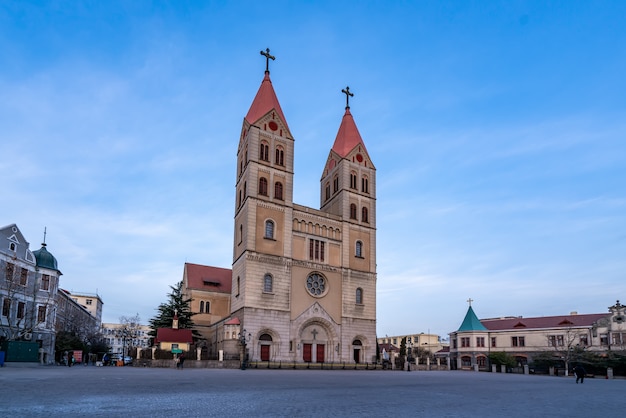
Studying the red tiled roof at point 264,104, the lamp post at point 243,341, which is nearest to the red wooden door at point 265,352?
the lamp post at point 243,341

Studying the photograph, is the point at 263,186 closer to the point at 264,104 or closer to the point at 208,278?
the point at 264,104

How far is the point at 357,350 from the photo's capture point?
50688 mm

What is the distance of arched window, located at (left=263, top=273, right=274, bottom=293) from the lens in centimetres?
4612

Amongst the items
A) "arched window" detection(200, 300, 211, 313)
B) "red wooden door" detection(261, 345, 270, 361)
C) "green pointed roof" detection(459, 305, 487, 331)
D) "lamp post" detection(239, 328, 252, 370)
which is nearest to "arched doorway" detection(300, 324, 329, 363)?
"red wooden door" detection(261, 345, 270, 361)

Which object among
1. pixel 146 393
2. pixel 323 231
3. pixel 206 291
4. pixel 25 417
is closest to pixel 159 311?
pixel 206 291

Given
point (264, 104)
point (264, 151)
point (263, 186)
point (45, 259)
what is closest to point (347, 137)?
point (264, 104)

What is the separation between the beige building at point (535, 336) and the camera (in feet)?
206

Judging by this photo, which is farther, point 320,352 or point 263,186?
point 263,186

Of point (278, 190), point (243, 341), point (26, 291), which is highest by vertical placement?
point (278, 190)

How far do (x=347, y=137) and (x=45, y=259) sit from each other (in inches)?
1387

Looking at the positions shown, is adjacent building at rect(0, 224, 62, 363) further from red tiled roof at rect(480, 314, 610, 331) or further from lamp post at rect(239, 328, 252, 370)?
red tiled roof at rect(480, 314, 610, 331)

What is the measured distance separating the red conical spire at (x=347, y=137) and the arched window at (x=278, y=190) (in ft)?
30.2

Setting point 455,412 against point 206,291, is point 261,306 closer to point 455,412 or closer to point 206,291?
point 206,291

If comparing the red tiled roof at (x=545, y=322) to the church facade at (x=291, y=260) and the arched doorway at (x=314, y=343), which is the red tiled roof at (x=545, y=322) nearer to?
the church facade at (x=291, y=260)
